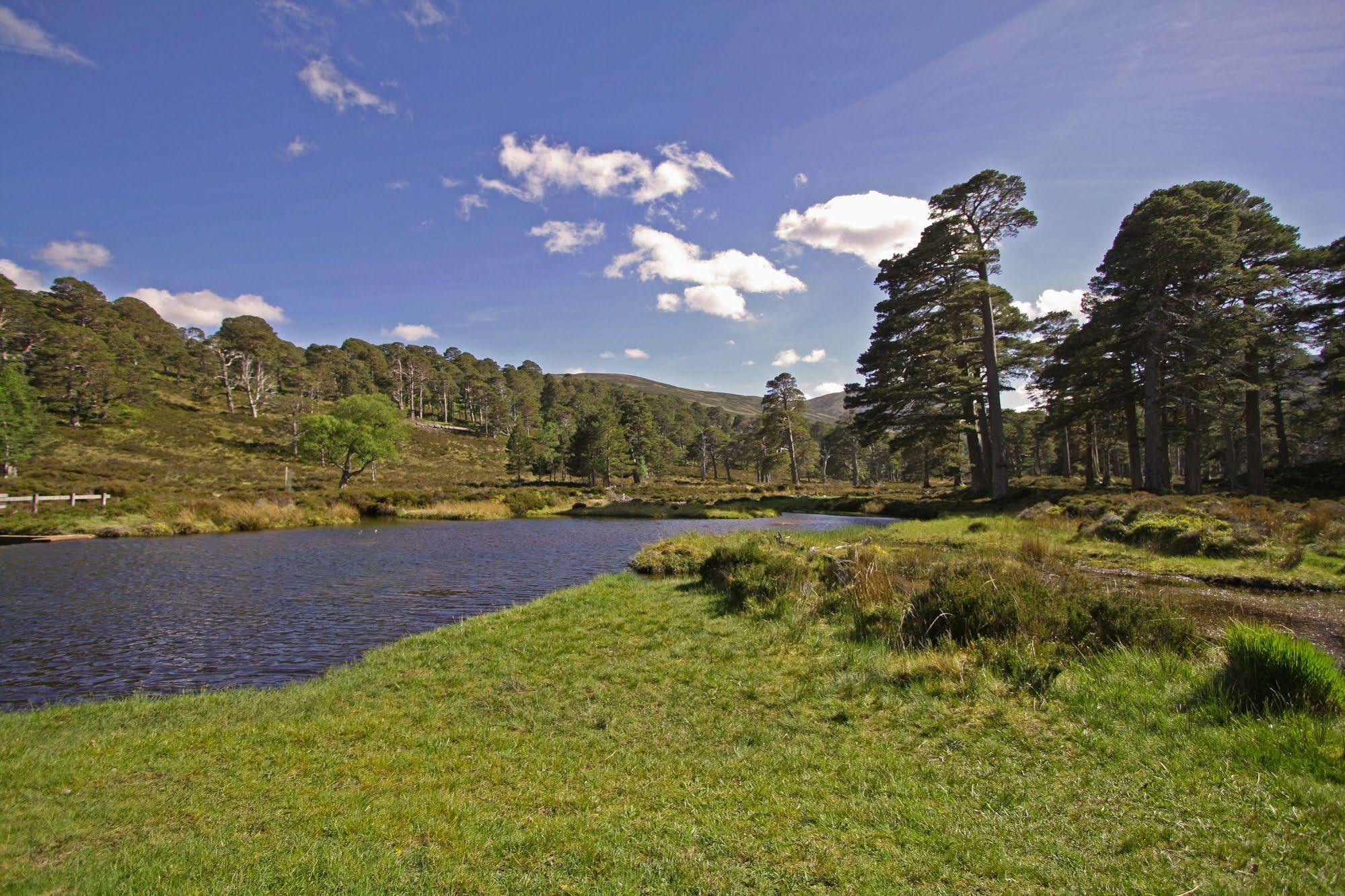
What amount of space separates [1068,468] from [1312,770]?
58.1 meters

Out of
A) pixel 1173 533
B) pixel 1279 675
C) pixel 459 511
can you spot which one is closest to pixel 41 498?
pixel 459 511

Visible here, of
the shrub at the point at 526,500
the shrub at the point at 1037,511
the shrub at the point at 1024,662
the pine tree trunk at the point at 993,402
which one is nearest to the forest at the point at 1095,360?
the pine tree trunk at the point at 993,402

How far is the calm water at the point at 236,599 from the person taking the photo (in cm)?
1030

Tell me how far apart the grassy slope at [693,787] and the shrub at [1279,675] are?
0.39 meters

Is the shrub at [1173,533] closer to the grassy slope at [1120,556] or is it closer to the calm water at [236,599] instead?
the grassy slope at [1120,556]

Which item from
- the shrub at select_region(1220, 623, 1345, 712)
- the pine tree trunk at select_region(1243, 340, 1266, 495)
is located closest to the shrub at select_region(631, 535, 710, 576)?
the shrub at select_region(1220, 623, 1345, 712)

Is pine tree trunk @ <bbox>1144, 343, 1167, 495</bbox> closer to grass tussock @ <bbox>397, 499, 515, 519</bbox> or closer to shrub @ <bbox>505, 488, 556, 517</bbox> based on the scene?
shrub @ <bbox>505, 488, 556, 517</bbox>

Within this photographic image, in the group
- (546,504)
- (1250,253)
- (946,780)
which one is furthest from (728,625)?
(546,504)

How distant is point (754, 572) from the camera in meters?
14.3

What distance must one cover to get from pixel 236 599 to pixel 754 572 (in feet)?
47.9

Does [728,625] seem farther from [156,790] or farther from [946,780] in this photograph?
[156,790]

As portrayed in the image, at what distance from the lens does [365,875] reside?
3916 millimetres

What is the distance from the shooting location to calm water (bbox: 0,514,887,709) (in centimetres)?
1030

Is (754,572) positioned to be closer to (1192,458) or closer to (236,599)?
(236,599)
